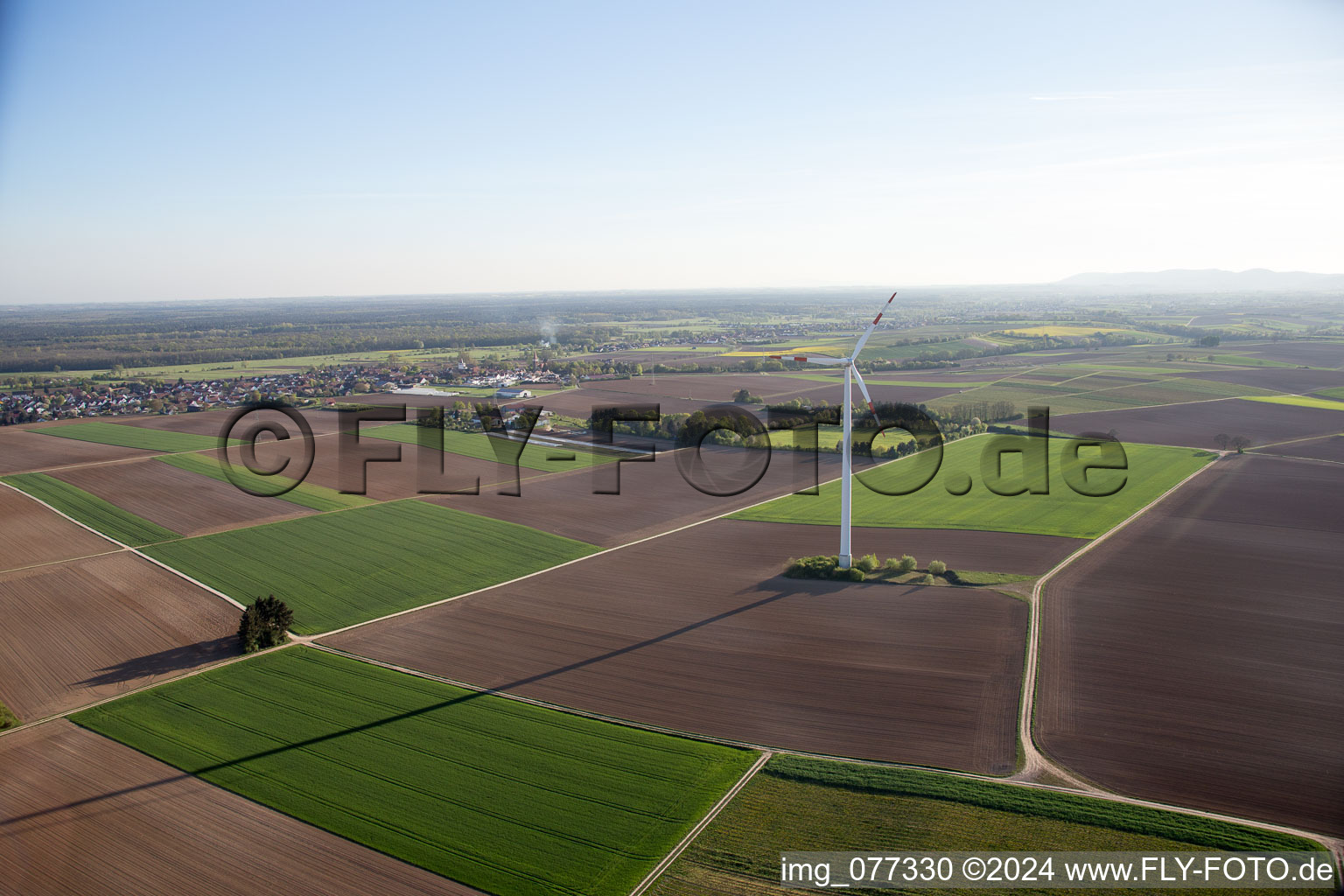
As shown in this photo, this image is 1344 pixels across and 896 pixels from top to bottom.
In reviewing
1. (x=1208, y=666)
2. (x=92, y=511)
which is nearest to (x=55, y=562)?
(x=92, y=511)

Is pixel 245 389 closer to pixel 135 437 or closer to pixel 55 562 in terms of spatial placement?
pixel 135 437

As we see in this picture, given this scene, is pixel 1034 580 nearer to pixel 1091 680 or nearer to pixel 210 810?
pixel 1091 680

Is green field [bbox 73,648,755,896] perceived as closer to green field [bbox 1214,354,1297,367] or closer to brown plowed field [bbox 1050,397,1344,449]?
brown plowed field [bbox 1050,397,1344,449]

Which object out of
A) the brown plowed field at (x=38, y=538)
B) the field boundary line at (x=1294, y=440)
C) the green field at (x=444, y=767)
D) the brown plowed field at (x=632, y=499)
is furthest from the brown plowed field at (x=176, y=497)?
the field boundary line at (x=1294, y=440)

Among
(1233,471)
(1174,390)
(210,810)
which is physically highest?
(1174,390)

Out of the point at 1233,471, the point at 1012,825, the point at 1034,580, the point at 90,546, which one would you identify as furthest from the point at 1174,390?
the point at 90,546

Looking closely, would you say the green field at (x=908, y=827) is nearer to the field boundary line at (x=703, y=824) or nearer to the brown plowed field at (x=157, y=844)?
the field boundary line at (x=703, y=824)
